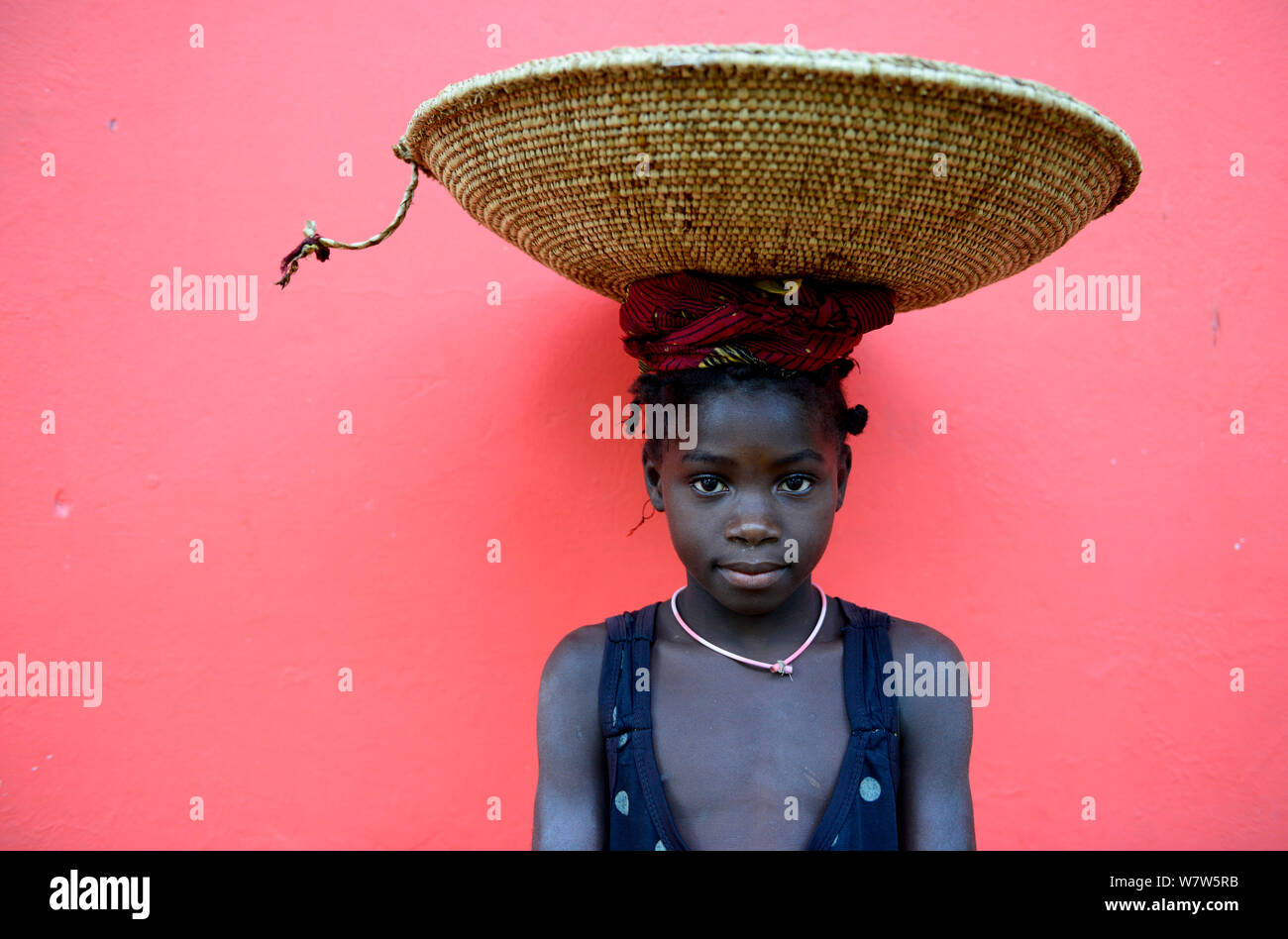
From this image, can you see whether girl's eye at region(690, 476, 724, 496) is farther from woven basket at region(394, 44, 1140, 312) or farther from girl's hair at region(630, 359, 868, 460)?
woven basket at region(394, 44, 1140, 312)

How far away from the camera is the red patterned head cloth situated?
1.36 m

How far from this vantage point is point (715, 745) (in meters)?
1.53

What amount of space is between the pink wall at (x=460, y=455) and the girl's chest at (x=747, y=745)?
41cm

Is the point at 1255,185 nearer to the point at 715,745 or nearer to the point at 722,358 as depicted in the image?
the point at 722,358

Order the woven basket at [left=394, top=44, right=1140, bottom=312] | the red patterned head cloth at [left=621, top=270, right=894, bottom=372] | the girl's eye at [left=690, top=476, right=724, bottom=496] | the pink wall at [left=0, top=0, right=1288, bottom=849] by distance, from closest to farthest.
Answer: the woven basket at [left=394, top=44, right=1140, bottom=312] → the red patterned head cloth at [left=621, top=270, right=894, bottom=372] → the girl's eye at [left=690, top=476, right=724, bottom=496] → the pink wall at [left=0, top=0, right=1288, bottom=849]

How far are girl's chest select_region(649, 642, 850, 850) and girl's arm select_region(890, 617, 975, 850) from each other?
0.11m

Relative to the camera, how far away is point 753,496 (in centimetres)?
143

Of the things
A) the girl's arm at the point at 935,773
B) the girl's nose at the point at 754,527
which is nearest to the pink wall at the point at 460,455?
the girl's arm at the point at 935,773

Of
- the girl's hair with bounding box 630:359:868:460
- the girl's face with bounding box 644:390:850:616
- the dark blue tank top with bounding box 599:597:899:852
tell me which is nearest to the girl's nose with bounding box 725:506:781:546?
the girl's face with bounding box 644:390:850:616

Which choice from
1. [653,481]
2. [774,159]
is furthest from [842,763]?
[774,159]

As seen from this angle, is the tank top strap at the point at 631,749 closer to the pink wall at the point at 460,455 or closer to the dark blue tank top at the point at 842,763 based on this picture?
the dark blue tank top at the point at 842,763

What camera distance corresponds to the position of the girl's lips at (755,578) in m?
1.43

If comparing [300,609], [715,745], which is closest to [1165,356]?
[715,745]
